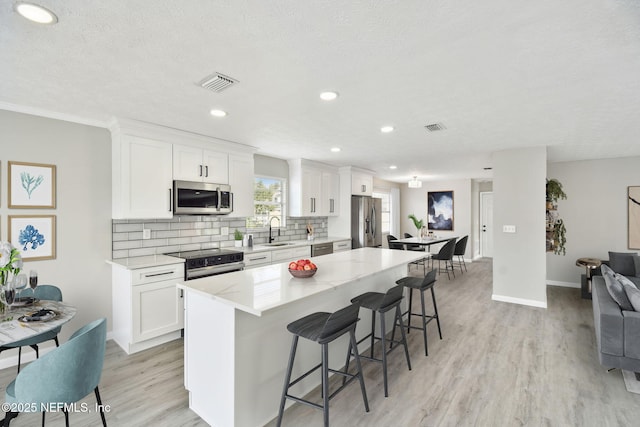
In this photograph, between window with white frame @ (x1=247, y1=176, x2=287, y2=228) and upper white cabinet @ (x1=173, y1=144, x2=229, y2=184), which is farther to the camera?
window with white frame @ (x1=247, y1=176, x2=287, y2=228)

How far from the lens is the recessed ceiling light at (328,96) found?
101 inches

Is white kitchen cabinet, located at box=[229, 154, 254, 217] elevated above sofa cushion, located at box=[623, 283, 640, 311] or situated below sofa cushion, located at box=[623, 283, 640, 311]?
above

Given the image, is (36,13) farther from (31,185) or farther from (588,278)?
(588,278)

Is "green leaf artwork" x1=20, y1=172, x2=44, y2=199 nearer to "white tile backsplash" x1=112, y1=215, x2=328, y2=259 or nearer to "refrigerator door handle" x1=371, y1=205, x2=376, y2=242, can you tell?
"white tile backsplash" x1=112, y1=215, x2=328, y2=259

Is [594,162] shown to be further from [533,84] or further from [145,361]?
[145,361]

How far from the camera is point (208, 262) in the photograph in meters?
3.67

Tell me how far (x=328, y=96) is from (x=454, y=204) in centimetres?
760

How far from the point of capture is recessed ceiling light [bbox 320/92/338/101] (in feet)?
8.43

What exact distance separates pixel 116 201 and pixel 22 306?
1.52m

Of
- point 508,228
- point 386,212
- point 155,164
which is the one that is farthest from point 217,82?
point 386,212

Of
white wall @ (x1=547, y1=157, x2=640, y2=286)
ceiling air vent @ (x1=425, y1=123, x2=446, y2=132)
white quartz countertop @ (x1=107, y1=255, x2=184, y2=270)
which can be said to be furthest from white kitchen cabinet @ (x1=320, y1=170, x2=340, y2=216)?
white wall @ (x1=547, y1=157, x2=640, y2=286)

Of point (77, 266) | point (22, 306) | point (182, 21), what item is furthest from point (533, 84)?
point (77, 266)

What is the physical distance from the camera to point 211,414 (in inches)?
81.3

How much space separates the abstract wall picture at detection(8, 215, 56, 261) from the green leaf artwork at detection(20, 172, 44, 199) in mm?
257
